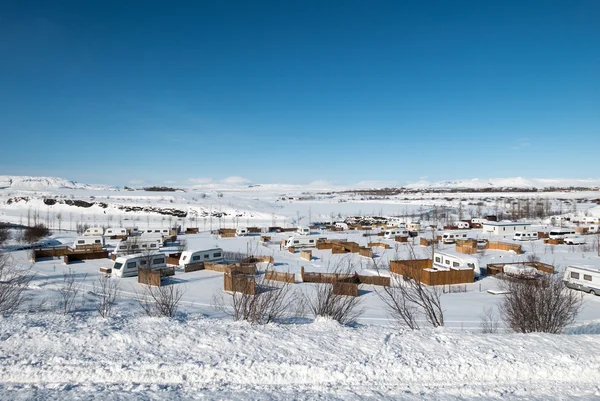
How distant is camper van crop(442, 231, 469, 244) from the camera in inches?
1604

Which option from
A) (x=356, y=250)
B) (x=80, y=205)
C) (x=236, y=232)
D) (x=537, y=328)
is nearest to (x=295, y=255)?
(x=356, y=250)

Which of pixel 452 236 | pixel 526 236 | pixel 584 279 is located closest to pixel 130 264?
pixel 584 279

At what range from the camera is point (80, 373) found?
609 cm

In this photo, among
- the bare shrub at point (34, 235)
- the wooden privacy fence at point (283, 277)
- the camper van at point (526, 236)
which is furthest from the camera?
the camper van at point (526, 236)

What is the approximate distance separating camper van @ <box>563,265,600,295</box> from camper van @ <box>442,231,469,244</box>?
2020 centimetres

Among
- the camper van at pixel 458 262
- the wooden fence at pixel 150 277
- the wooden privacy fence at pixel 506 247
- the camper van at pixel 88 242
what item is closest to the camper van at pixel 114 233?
the camper van at pixel 88 242

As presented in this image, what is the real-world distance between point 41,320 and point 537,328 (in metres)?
12.7

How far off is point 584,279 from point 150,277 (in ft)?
78.4

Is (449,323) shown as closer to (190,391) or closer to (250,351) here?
(250,351)

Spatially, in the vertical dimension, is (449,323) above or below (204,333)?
below

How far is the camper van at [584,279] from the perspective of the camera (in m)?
19.1

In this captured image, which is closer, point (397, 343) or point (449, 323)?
point (397, 343)

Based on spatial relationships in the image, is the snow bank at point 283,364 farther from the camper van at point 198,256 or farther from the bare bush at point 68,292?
the camper van at point 198,256

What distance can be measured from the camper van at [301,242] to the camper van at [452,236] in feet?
50.6
